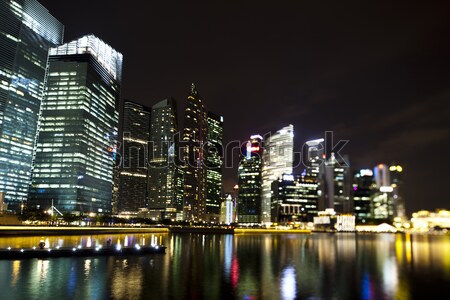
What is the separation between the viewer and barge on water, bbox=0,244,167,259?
58481 mm

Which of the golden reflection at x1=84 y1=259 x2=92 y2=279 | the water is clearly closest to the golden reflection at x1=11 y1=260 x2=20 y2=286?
the water

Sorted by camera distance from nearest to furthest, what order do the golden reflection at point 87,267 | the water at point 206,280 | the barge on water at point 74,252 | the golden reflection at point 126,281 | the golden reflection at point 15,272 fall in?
the golden reflection at point 126,281
the water at point 206,280
the golden reflection at point 15,272
the golden reflection at point 87,267
the barge on water at point 74,252

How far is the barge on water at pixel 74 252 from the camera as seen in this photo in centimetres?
5848

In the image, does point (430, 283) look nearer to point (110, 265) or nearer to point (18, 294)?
point (110, 265)

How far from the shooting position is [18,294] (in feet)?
110

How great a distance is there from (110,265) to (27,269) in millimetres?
9765

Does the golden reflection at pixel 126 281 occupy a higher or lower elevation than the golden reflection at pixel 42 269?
lower

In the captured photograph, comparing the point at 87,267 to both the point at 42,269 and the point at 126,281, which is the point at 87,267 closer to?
the point at 42,269

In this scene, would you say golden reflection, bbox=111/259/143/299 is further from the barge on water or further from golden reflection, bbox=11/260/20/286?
the barge on water

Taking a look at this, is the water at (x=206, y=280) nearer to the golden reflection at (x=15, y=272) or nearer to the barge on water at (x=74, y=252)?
the golden reflection at (x=15, y=272)

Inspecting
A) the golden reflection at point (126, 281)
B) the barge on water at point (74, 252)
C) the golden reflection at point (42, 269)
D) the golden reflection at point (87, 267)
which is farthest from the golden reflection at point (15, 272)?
the golden reflection at point (126, 281)

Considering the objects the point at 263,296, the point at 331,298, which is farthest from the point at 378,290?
the point at 263,296

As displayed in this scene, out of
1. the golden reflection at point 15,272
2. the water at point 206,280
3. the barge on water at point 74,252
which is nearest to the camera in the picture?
the water at point 206,280

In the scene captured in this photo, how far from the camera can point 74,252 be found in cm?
6325
